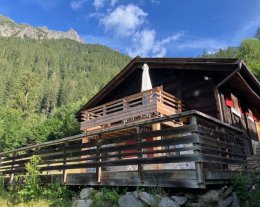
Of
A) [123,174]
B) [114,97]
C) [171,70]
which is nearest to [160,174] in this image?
[123,174]

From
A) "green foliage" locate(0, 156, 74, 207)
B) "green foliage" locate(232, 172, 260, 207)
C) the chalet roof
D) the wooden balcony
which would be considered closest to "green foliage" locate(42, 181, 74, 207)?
"green foliage" locate(0, 156, 74, 207)

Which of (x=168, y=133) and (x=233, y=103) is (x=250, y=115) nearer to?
(x=233, y=103)

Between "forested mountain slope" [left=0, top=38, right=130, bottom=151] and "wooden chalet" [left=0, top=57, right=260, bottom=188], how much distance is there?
28427 millimetres

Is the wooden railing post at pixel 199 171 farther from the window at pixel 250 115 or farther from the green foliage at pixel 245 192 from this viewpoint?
the window at pixel 250 115

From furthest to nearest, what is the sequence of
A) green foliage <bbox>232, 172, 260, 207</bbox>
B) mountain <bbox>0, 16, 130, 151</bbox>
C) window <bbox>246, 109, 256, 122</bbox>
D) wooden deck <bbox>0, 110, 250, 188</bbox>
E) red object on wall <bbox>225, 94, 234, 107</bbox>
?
mountain <bbox>0, 16, 130, 151</bbox>
window <bbox>246, 109, 256, 122</bbox>
red object on wall <bbox>225, 94, 234, 107</bbox>
green foliage <bbox>232, 172, 260, 207</bbox>
wooden deck <bbox>0, 110, 250, 188</bbox>

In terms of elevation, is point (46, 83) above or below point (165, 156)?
above

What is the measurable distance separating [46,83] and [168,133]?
Result: 96775mm

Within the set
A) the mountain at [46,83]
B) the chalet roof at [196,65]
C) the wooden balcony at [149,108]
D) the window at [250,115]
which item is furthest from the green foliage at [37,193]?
the mountain at [46,83]

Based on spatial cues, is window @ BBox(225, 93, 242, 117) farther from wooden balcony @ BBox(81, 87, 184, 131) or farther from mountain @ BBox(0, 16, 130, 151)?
mountain @ BBox(0, 16, 130, 151)

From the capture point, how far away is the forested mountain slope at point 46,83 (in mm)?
46688

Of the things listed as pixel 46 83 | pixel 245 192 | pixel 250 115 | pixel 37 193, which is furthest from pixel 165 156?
pixel 46 83

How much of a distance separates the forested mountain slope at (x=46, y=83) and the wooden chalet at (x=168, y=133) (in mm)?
28427

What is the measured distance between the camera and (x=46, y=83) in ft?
325

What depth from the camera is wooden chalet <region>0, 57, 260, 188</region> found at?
719 cm
